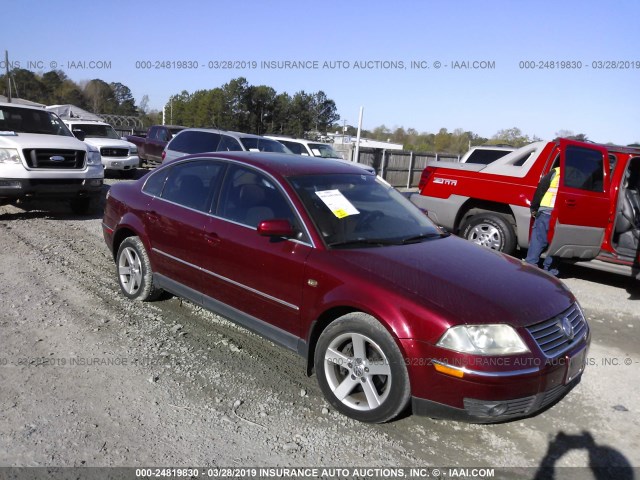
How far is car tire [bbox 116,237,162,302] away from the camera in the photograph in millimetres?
5068

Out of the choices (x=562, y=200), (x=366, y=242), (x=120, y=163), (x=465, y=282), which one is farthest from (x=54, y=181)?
(x=562, y=200)

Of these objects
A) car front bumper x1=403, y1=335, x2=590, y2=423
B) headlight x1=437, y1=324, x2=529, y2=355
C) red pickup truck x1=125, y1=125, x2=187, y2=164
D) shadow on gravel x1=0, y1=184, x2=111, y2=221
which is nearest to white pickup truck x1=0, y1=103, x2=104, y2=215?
shadow on gravel x1=0, y1=184, x2=111, y2=221

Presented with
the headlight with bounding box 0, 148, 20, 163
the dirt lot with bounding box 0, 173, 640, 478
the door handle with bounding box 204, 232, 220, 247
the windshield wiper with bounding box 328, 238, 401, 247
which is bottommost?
the dirt lot with bounding box 0, 173, 640, 478

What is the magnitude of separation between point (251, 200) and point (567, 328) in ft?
8.15

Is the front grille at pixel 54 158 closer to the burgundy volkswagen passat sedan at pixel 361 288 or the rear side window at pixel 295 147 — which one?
the burgundy volkswagen passat sedan at pixel 361 288

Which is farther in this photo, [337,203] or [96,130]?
[96,130]

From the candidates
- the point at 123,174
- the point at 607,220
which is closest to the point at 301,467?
the point at 607,220

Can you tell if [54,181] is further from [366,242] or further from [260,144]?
[366,242]

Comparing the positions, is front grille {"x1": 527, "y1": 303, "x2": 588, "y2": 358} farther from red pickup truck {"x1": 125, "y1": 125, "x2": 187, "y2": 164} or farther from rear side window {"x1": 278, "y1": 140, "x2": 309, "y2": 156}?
red pickup truck {"x1": 125, "y1": 125, "x2": 187, "y2": 164}

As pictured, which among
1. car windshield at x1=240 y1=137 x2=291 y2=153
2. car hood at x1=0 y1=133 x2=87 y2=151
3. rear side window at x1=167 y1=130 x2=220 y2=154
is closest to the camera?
car hood at x1=0 y1=133 x2=87 y2=151

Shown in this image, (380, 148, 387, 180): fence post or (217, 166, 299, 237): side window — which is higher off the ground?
(217, 166, 299, 237): side window

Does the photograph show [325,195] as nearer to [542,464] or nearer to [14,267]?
[542,464]

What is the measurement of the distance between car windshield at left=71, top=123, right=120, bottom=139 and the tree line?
91.3 ft

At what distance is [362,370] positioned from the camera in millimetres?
3314
